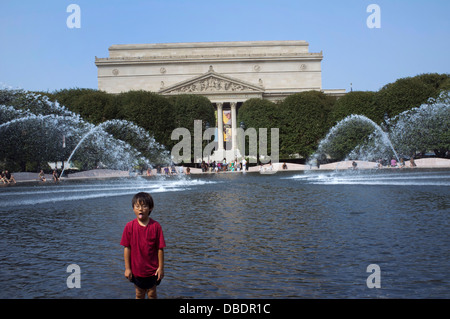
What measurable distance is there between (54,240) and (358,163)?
54479 mm

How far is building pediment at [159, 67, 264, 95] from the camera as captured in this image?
90.9 meters

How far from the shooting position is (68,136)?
53.8 metres

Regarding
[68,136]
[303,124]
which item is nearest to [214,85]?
[303,124]

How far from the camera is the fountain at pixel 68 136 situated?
167 ft

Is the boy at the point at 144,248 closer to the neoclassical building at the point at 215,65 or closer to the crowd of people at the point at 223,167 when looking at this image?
the crowd of people at the point at 223,167

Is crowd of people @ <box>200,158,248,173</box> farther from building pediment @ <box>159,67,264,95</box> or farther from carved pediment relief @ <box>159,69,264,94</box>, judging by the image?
carved pediment relief @ <box>159,69,264,94</box>

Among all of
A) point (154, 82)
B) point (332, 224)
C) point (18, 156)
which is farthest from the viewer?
point (154, 82)

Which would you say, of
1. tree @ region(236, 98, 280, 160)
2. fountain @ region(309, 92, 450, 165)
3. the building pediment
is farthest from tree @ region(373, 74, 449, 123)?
the building pediment

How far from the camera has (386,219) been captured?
13.9 metres

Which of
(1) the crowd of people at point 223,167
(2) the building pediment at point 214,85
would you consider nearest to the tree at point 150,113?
(1) the crowd of people at point 223,167

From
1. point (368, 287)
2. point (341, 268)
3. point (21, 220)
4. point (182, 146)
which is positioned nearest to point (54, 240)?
point (21, 220)

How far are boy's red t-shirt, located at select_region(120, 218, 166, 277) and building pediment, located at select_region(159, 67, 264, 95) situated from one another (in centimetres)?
8518

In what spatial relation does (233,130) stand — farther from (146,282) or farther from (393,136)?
(146,282)

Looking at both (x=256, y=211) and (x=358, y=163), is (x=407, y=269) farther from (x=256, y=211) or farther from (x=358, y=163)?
(x=358, y=163)
